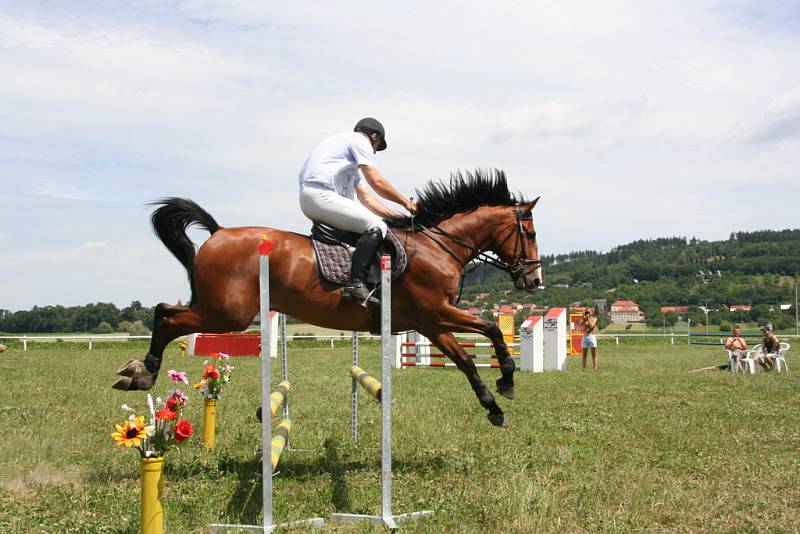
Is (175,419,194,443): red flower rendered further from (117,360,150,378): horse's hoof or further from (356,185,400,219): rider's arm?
(356,185,400,219): rider's arm

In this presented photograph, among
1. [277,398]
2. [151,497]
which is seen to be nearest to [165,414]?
[151,497]

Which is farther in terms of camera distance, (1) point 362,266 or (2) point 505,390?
(2) point 505,390

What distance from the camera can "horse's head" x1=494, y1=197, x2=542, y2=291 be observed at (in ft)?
23.2

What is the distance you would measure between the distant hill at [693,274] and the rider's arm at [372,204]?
68189 mm

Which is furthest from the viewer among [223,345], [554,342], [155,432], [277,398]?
[223,345]

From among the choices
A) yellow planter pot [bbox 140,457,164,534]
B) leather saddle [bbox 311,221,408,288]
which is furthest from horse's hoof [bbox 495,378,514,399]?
yellow planter pot [bbox 140,457,164,534]

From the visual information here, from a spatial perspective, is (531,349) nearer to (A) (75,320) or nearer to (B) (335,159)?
(B) (335,159)

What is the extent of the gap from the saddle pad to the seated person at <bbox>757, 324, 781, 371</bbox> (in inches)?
588

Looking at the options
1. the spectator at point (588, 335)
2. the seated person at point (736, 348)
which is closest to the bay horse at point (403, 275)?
the spectator at point (588, 335)

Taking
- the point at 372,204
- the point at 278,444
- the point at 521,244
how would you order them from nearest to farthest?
the point at 278,444, the point at 372,204, the point at 521,244

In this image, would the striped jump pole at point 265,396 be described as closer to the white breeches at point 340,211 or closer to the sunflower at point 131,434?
the sunflower at point 131,434

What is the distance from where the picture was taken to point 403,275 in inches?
251

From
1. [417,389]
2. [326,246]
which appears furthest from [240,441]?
[417,389]

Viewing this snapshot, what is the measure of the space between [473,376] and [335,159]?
7.28ft
